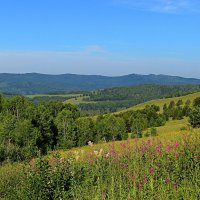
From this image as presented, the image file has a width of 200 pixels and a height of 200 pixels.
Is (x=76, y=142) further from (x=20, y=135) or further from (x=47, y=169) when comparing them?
(x=47, y=169)

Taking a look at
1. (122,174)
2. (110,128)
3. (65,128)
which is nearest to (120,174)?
(122,174)

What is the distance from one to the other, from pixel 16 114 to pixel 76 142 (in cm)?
1398

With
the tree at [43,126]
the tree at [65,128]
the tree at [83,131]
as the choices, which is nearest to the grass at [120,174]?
the tree at [43,126]

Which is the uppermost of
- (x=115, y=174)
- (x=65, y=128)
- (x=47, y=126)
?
(x=115, y=174)

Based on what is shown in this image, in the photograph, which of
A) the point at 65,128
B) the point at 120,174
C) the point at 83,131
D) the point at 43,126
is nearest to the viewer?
the point at 120,174

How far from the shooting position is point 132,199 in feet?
21.2

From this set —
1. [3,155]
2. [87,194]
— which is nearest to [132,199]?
[87,194]

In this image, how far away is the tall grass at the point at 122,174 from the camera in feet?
22.9

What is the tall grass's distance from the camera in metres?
6.97

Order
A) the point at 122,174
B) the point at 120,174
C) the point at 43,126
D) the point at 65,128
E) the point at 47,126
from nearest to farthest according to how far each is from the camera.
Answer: the point at 120,174
the point at 122,174
the point at 43,126
the point at 47,126
the point at 65,128

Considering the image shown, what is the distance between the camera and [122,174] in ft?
29.6

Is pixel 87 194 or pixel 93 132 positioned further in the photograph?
pixel 93 132

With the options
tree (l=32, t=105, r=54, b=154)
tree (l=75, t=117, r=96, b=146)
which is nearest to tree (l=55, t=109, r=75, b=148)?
tree (l=32, t=105, r=54, b=154)

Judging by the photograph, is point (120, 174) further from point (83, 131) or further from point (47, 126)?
point (83, 131)
